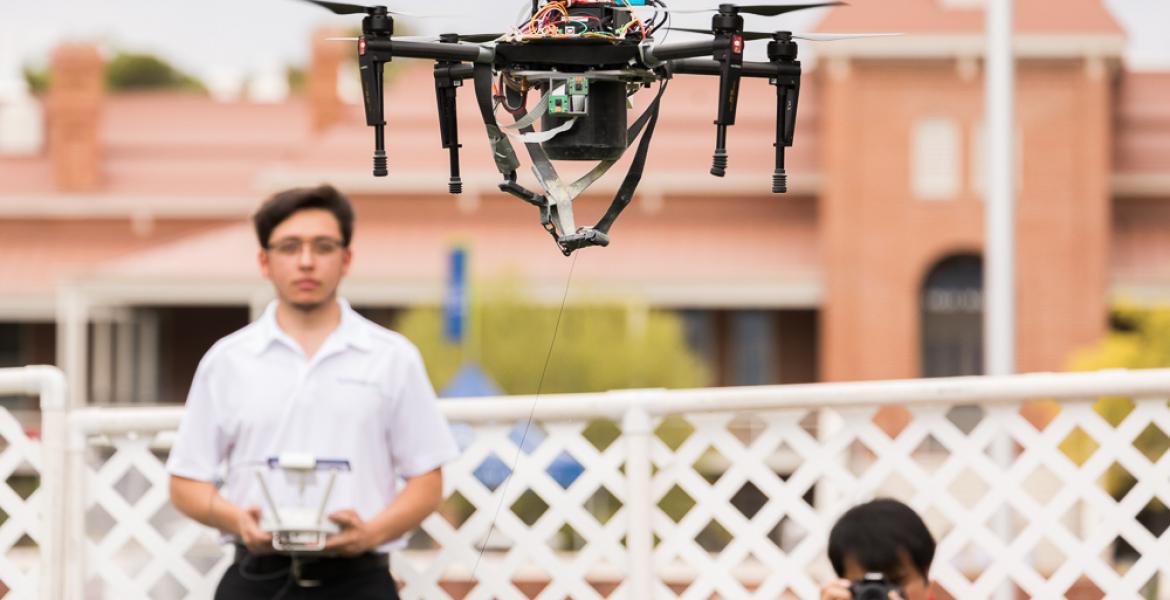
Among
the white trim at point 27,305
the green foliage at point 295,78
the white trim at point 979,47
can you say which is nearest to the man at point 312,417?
the white trim at point 979,47

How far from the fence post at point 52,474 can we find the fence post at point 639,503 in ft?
4.21

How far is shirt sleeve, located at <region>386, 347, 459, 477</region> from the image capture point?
357 cm

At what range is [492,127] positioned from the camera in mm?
1994

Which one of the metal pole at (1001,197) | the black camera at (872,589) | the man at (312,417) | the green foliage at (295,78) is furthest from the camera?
the green foliage at (295,78)

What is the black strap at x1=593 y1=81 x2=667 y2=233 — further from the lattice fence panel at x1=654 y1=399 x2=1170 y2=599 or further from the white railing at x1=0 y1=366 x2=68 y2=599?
the white railing at x1=0 y1=366 x2=68 y2=599

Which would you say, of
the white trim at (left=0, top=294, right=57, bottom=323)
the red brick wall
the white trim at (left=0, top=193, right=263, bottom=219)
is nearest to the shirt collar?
the red brick wall

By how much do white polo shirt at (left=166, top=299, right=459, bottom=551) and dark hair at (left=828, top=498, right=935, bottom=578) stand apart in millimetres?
798

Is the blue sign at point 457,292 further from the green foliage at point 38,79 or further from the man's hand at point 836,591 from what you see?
the green foliage at point 38,79

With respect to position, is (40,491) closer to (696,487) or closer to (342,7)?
(696,487)

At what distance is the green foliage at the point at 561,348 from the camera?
24.5 m

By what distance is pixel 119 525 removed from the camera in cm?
425

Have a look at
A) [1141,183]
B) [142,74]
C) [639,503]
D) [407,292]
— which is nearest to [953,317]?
[1141,183]

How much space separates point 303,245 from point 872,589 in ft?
4.03

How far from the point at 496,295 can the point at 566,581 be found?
71.2 feet
